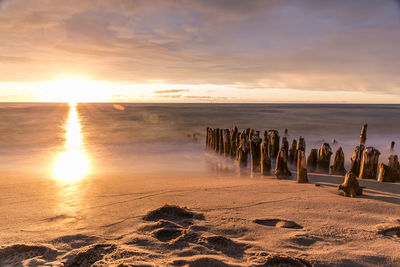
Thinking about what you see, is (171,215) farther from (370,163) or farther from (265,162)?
(370,163)

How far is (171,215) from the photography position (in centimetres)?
470

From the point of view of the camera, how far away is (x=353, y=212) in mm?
4883

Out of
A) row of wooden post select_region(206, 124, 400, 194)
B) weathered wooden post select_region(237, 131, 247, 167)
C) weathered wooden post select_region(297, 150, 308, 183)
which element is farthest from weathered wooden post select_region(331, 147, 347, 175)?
weathered wooden post select_region(237, 131, 247, 167)

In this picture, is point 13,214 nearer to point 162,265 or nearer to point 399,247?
point 162,265

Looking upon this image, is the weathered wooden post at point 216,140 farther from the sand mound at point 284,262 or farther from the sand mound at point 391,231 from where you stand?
the sand mound at point 284,262

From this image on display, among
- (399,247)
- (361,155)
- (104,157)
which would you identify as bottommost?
(104,157)

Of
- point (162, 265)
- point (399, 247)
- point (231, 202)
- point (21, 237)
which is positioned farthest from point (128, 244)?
point (399, 247)

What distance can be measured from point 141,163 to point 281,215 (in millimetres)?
8028

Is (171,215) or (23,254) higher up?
(171,215)

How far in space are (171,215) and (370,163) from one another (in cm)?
629

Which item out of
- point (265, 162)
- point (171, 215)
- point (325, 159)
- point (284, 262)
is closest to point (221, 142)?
point (265, 162)

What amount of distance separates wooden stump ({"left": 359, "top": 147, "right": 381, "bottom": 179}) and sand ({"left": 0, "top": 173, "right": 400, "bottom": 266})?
0.54 m

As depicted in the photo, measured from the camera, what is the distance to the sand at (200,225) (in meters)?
3.32

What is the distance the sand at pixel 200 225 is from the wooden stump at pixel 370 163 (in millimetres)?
543
